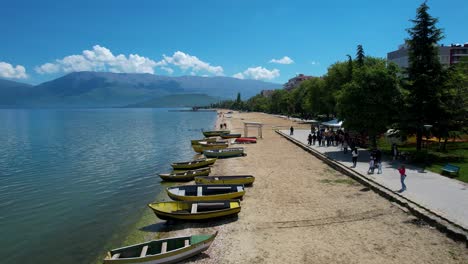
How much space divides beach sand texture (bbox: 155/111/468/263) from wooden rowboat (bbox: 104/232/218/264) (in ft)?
1.67

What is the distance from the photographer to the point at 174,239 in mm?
13367

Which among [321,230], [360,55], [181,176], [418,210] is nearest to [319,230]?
[321,230]

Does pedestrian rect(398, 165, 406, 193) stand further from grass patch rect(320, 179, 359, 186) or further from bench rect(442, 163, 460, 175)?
bench rect(442, 163, 460, 175)

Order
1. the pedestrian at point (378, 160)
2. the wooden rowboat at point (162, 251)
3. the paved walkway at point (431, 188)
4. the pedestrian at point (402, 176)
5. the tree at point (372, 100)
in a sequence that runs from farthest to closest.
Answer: the tree at point (372, 100)
the pedestrian at point (378, 160)
the pedestrian at point (402, 176)
the paved walkway at point (431, 188)
the wooden rowboat at point (162, 251)

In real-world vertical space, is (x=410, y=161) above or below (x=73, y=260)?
above

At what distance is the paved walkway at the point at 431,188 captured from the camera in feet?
48.5

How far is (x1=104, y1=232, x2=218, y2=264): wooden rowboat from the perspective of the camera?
1229 cm

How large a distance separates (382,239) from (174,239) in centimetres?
811

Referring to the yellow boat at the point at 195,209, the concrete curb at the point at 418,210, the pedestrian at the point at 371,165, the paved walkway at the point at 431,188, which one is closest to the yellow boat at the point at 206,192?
the yellow boat at the point at 195,209

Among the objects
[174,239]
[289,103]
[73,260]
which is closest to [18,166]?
[73,260]

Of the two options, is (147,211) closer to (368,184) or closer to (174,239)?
(174,239)

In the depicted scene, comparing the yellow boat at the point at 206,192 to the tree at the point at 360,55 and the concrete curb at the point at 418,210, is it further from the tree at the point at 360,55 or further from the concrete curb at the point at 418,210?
the tree at the point at 360,55

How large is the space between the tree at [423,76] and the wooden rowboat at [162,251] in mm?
21772

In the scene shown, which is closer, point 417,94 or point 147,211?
point 147,211
